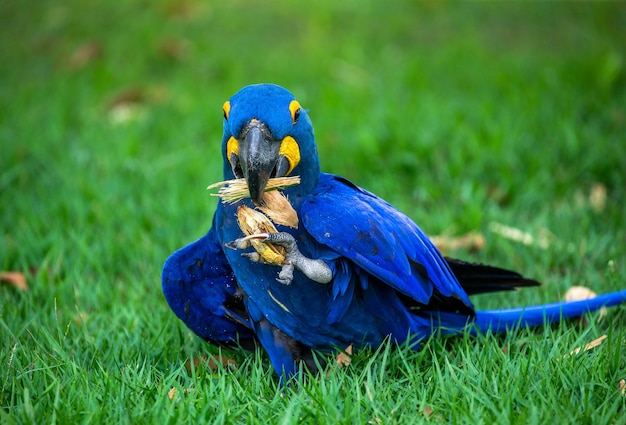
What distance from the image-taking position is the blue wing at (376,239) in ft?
7.09

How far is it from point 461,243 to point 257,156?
68.3 inches

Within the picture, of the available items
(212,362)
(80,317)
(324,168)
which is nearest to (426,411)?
(212,362)

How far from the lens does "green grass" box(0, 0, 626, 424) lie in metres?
2.14

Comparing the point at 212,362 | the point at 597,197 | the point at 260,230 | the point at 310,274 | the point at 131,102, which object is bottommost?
the point at 212,362

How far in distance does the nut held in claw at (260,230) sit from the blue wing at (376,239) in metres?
0.12

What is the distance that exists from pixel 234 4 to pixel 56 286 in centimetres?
443

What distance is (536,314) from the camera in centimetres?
261

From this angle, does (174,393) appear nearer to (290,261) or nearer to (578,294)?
(290,261)

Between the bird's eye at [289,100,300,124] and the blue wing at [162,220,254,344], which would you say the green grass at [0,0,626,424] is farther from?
the bird's eye at [289,100,300,124]

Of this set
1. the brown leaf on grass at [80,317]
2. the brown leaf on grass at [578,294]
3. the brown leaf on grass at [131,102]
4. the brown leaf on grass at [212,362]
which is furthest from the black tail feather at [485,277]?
the brown leaf on grass at [131,102]

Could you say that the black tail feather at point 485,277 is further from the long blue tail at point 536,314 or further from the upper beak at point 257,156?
the upper beak at point 257,156

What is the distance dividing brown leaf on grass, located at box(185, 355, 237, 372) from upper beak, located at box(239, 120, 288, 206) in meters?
0.60

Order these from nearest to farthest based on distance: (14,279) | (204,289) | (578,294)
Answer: (204,289) < (578,294) < (14,279)

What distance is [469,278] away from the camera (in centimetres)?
257
